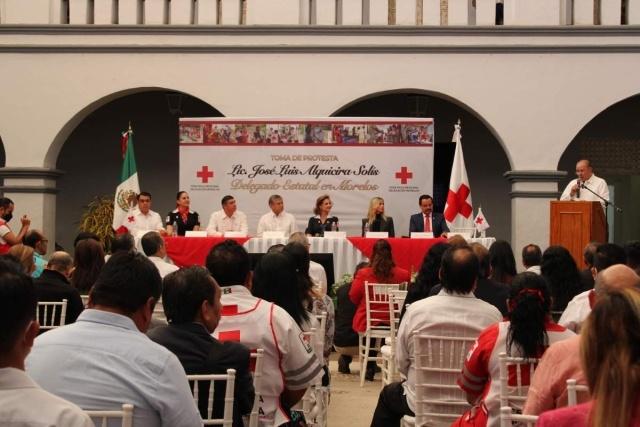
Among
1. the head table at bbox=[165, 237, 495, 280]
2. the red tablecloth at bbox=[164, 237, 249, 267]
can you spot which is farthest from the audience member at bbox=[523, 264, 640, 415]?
the red tablecloth at bbox=[164, 237, 249, 267]

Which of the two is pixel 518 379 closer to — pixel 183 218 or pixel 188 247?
pixel 188 247

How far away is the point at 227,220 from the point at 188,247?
3.51 ft

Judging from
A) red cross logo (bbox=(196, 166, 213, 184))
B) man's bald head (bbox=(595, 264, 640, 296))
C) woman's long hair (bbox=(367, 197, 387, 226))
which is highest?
red cross logo (bbox=(196, 166, 213, 184))

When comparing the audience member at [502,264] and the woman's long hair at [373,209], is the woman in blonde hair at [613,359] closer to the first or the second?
the audience member at [502,264]

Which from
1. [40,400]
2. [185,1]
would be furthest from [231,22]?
[40,400]

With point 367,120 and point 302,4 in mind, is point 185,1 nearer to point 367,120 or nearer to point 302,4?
point 302,4

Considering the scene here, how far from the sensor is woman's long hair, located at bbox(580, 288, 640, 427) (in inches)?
74.0

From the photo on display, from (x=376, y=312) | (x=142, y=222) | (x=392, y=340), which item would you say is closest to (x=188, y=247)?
(x=142, y=222)

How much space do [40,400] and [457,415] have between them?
9.10 feet

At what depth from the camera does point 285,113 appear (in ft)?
45.6

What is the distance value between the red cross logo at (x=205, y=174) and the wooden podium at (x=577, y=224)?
4.46 metres

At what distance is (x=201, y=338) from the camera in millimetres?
3322

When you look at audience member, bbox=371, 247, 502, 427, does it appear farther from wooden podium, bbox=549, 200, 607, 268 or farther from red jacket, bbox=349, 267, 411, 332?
wooden podium, bbox=549, 200, 607, 268

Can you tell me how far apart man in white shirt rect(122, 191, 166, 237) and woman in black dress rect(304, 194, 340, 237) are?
181 cm
